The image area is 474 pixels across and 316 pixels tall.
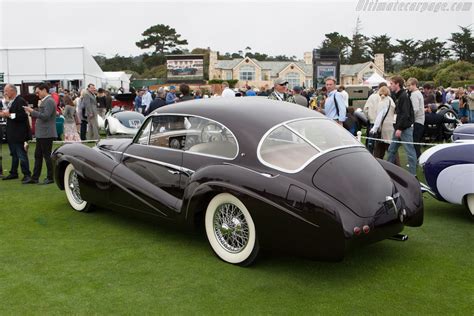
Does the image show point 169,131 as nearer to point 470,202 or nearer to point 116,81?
point 470,202

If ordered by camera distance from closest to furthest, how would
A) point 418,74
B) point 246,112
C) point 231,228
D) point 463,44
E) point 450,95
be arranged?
point 231,228 < point 246,112 < point 450,95 < point 418,74 < point 463,44

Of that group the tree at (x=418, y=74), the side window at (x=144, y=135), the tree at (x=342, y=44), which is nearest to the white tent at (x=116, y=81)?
the tree at (x=418, y=74)

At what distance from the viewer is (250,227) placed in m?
4.29

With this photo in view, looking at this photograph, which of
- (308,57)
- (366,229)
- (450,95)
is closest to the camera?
(366,229)

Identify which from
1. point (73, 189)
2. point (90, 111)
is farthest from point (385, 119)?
point (90, 111)

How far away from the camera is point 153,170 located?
211 inches

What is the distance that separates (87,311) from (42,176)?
6.42 metres

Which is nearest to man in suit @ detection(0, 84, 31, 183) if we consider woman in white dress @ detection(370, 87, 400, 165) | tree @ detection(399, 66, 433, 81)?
woman in white dress @ detection(370, 87, 400, 165)

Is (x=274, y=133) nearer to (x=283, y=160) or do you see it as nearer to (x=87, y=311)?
(x=283, y=160)

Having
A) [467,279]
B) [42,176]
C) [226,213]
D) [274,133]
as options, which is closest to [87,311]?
[226,213]

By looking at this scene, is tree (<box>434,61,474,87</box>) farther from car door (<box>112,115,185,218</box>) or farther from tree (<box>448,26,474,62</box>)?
car door (<box>112,115,185,218</box>)

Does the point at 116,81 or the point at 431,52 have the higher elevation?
the point at 431,52

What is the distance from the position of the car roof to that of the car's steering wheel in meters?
0.08

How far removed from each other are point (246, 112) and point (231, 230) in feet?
4.16
